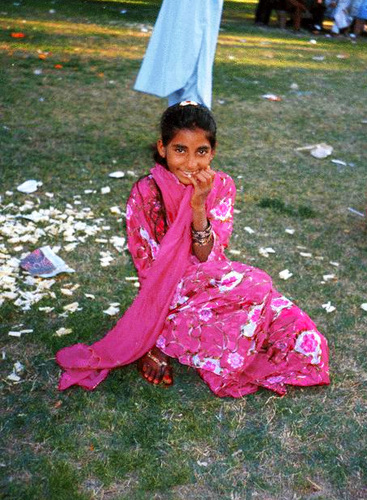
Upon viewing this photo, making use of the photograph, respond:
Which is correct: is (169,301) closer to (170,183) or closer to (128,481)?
(170,183)

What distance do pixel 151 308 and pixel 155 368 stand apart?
0.30 metres

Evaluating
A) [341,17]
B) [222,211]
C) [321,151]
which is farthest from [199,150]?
[341,17]

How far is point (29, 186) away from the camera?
4.84 metres

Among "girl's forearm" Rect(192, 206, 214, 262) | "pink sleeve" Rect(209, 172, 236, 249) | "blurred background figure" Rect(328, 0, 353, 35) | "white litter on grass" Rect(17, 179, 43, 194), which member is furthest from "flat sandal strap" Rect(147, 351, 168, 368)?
"blurred background figure" Rect(328, 0, 353, 35)

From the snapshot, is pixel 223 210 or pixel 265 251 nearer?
pixel 223 210

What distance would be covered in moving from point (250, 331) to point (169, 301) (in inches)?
14.9

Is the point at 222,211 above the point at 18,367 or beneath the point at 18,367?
above

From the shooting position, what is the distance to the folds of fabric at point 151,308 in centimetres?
279

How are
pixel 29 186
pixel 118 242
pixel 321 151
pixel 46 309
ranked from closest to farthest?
1. pixel 46 309
2. pixel 118 242
3. pixel 29 186
4. pixel 321 151

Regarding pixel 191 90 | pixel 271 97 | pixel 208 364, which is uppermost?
pixel 191 90

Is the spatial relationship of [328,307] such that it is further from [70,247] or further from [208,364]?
[70,247]

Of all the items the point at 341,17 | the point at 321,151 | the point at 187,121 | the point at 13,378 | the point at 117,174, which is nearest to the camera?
the point at 187,121

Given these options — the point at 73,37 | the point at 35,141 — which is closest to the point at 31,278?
the point at 35,141

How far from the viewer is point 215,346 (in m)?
2.78
